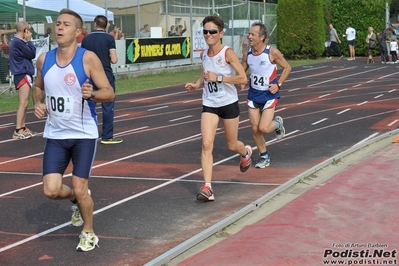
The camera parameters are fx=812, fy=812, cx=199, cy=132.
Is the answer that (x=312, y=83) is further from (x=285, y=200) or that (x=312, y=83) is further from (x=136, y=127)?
(x=285, y=200)

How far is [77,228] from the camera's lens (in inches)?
309

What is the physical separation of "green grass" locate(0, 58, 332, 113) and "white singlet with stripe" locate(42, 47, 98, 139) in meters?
12.5

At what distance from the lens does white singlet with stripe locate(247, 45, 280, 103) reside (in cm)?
1097

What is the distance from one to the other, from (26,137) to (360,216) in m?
7.91

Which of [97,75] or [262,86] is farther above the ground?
[97,75]

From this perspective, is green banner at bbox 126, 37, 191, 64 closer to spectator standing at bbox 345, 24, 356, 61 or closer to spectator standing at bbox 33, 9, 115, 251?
spectator standing at bbox 345, 24, 356, 61

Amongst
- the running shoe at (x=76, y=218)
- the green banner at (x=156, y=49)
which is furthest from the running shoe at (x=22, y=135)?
the green banner at (x=156, y=49)

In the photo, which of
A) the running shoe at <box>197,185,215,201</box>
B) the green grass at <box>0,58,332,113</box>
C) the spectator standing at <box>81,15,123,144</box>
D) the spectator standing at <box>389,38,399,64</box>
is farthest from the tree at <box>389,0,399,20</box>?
the running shoe at <box>197,185,215,201</box>

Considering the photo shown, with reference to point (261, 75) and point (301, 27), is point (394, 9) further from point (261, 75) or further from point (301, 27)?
point (261, 75)

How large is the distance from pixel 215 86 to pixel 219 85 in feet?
0.15

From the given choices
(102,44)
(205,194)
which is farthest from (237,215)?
(102,44)

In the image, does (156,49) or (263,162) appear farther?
(156,49)

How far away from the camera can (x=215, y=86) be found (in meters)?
9.26

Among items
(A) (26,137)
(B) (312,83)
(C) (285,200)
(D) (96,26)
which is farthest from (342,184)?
(B) (312,83)
